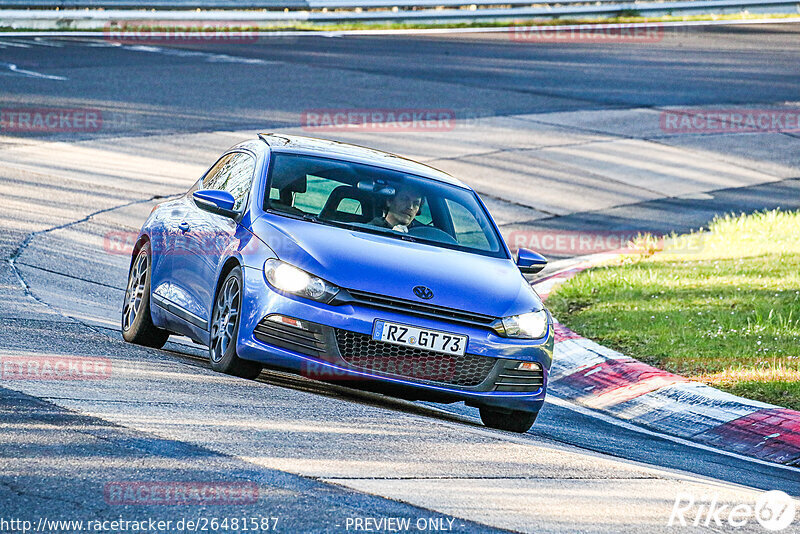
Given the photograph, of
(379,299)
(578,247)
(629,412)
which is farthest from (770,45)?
(379,299)

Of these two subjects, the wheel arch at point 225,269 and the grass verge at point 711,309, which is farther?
the grass verge at point 711,309

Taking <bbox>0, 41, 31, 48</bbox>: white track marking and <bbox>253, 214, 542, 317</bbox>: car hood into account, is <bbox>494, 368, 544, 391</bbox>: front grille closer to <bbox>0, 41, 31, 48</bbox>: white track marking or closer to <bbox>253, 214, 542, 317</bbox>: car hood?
<bbox>253, 214, 542, 317</bbox>: car hood

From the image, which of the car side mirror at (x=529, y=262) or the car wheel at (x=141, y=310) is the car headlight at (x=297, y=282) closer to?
A: the car side mirror at (x=529, y=262)

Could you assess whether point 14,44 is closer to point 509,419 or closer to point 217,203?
point 217,203

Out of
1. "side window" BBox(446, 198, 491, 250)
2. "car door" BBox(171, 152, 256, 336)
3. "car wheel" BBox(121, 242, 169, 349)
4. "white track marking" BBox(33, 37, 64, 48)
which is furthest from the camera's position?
"white track marking" BBox(33, 37, 64, 48)

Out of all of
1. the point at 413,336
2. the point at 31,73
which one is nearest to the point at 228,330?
the point at 413,336

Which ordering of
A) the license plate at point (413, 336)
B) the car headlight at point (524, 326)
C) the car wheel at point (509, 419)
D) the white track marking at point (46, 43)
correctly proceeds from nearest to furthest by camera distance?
the license plate at point (413, 336) < the car headlight at point (524, 326) < the car wheel at point (509, 419) < the white track marking at point (46, 43)

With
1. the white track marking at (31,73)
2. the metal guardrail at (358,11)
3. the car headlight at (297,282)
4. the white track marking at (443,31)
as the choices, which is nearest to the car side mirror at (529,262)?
the car headlight at (297,282)

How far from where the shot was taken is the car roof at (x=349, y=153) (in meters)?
9.32

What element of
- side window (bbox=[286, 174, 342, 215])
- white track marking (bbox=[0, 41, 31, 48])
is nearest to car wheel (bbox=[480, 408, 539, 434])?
side window (bbox=[286, 174, 342, 215])

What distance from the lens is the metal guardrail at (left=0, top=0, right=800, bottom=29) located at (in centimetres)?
2944

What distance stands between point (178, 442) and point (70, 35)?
Answer: 24.3m

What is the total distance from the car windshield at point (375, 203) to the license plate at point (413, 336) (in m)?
1.09

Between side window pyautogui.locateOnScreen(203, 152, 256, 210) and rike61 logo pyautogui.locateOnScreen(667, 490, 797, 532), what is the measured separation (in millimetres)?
3770
